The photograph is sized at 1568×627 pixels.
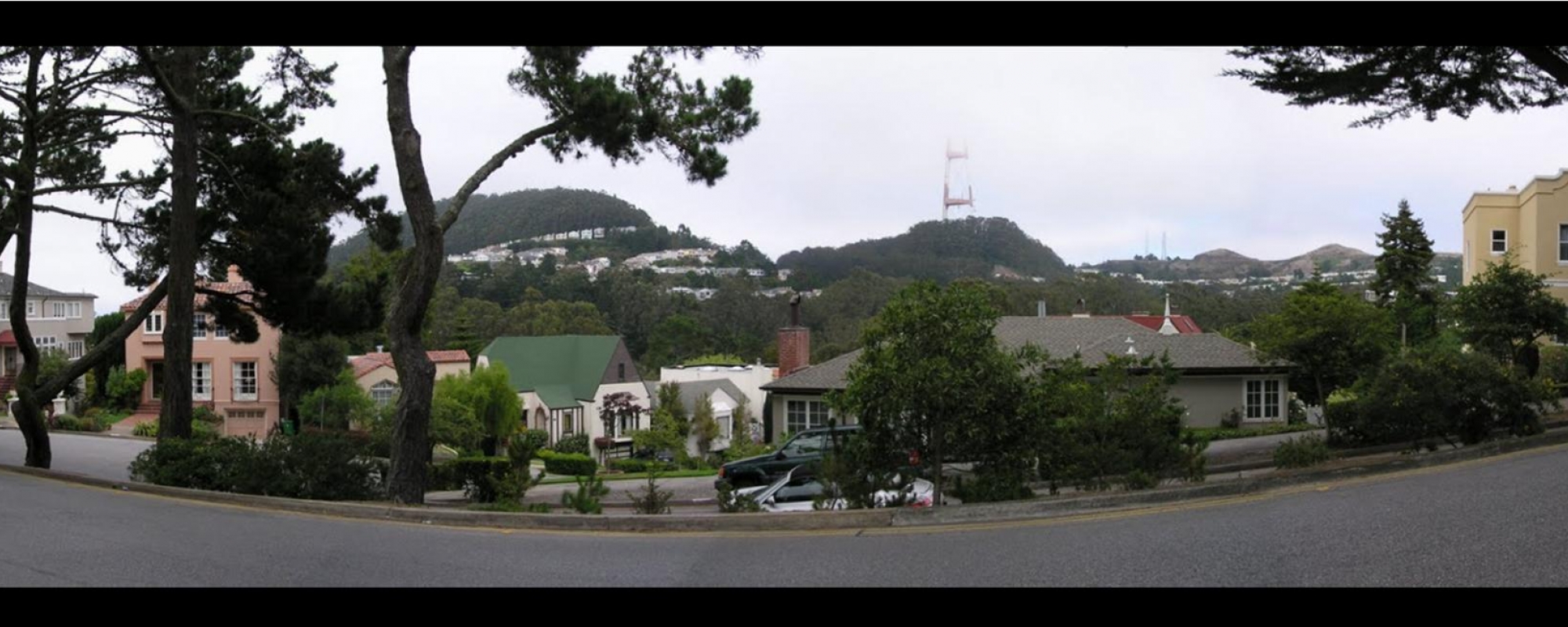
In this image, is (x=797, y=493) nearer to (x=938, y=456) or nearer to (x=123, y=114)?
(x=938, y=456)

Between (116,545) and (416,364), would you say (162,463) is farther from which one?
(116,545)

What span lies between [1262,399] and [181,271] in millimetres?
25759

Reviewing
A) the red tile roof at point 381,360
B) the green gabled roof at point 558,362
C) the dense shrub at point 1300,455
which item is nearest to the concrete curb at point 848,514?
the dense shrub at point 1300,455

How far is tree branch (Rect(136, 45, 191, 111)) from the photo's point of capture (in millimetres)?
18281

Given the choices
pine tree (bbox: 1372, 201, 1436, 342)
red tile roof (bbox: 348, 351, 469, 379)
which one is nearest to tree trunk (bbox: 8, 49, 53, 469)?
red tile roof (bbox: 348, 351, 469, 379)

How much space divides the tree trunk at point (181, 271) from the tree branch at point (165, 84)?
3 cm

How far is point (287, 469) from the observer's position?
14.8 metres

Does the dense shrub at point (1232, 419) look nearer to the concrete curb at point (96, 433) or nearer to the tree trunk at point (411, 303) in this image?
the tree trunk at point (411, 303)

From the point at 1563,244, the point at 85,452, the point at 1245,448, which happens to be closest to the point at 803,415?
the point at 1245,448

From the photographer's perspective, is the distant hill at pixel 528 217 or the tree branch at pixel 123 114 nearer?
the tree branch at pixel 123 114

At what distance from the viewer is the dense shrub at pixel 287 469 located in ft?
48.1
